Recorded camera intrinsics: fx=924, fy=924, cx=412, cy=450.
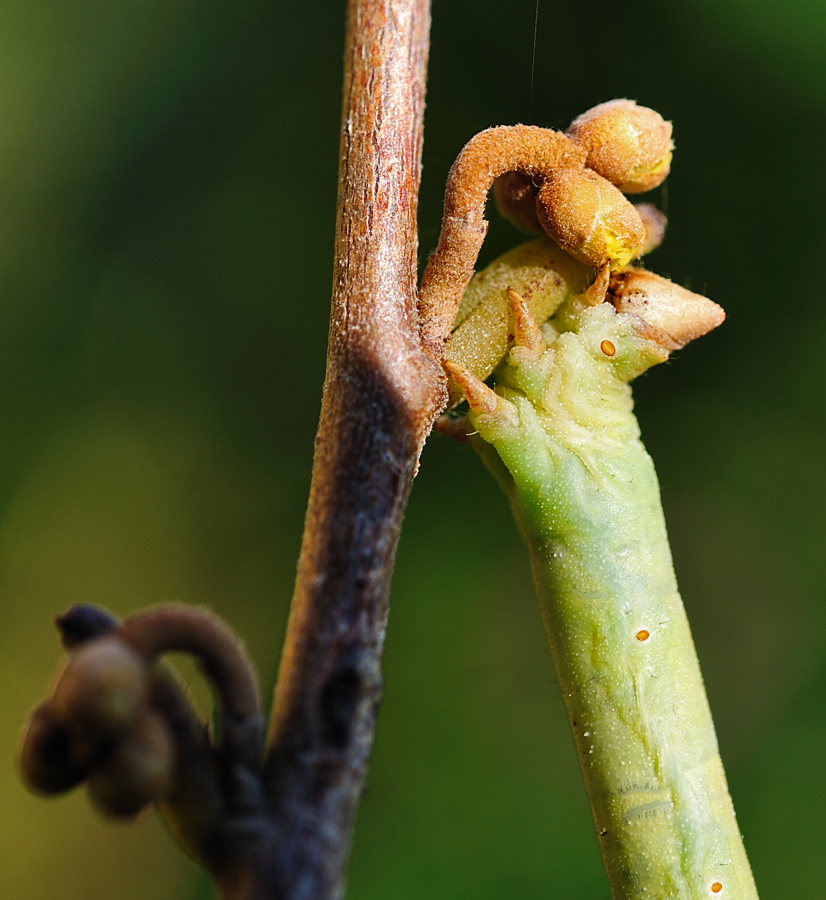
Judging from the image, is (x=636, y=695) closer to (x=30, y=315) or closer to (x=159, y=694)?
(x=159, y=694)

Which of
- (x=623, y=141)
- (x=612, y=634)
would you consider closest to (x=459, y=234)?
(x=623, y=141)

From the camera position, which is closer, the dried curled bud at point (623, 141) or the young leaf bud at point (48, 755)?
the young leaf bud at point (48, 755)

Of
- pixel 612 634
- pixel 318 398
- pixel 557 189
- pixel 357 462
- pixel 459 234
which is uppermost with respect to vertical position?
pixel 318 398

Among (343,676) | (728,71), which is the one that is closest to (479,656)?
(728,71)

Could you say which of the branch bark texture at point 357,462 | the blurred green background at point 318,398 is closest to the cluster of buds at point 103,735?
the branch bark texture at point 357,462

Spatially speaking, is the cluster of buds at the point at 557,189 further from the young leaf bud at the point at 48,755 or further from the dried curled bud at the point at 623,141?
the young leaf bud at the point at 48,755

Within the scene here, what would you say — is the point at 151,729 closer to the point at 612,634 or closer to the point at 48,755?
the point at 48,755

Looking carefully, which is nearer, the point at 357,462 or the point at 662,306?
the point at 357,462
